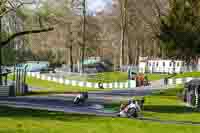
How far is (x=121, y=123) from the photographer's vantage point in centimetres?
2398

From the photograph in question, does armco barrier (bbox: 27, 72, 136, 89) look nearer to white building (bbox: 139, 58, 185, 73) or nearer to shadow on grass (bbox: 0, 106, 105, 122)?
white building (bbox: 139, 58, 185, 73)

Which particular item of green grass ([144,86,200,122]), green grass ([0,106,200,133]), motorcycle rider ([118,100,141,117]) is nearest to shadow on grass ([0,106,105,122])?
green grass ([0,106,200,133])

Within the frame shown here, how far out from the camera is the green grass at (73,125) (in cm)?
2102

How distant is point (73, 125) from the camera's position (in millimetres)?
22422

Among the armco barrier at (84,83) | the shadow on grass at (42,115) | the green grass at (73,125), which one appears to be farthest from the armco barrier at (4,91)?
the armco barrier at (84,83)

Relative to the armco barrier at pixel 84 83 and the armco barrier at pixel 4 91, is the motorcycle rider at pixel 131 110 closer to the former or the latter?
the armco barrier at pixel 4 91

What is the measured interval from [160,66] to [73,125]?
2564 inches

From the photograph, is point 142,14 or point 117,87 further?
point 142,14

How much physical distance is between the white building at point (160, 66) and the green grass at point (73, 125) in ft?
187

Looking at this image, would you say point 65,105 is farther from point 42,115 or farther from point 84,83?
point 84,83

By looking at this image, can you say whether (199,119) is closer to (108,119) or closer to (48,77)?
(108,119)

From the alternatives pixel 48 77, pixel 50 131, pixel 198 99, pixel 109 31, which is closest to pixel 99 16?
pixel 109 31

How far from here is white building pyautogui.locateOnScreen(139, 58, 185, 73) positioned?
269ft

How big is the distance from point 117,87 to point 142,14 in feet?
93.9
